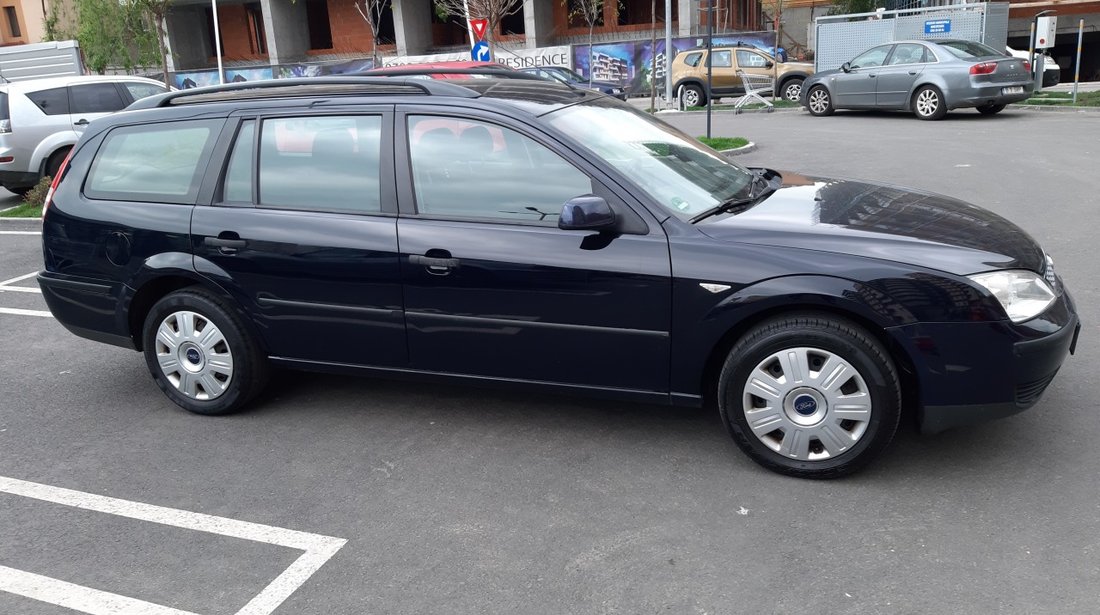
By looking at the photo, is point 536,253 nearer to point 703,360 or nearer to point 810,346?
point 703,360

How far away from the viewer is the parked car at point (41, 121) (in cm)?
1283

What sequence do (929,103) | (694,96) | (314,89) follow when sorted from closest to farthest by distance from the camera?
(314,89) → (929,103) → (694,96)

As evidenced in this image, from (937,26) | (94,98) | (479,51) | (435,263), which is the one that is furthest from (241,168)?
(937,26)

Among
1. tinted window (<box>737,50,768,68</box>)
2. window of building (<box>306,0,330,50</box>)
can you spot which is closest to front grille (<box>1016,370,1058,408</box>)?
tinted window (<box>737,50,768,68</box>)

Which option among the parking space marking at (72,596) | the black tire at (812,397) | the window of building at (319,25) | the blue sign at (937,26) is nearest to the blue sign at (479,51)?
the black tire at (812,397)

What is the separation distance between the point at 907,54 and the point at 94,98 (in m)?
14.1

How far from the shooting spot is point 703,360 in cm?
400

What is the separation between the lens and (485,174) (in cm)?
432

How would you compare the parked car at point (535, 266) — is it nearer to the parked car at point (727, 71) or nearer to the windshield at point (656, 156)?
the windshield at point (656, 156)

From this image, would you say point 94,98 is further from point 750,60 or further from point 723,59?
point 750,60

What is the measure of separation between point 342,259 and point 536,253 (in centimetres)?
102

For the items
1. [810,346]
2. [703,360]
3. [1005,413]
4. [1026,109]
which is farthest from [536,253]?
[1026,109]

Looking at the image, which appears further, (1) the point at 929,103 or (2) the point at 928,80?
(1) the point at 929,103

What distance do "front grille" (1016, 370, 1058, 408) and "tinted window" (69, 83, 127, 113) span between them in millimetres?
13255
